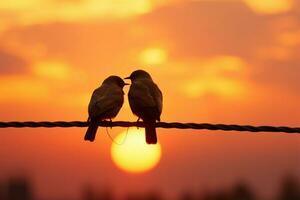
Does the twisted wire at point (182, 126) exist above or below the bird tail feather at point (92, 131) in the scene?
below

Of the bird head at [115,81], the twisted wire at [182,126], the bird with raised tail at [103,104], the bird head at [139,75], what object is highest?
the bird head at [139,75]

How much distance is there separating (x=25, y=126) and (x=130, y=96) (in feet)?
11.3

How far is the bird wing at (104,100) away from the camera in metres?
9.14

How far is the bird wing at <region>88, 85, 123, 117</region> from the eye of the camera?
30.0 ft

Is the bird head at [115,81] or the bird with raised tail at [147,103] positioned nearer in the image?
the bird with raised tail at [147,103]

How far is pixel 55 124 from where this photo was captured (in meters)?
6.34

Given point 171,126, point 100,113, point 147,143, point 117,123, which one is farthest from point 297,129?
point 100,113

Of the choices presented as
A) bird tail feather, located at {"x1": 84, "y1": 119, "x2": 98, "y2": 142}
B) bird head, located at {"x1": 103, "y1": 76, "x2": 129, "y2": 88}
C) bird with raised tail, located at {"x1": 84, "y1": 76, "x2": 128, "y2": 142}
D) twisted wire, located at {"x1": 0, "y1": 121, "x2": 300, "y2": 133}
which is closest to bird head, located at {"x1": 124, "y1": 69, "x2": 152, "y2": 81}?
bird head, located at {"x1": 103, "y1": 76, "x2": 129, "y2": 88}

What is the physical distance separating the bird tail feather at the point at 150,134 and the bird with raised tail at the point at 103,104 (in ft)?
2.32

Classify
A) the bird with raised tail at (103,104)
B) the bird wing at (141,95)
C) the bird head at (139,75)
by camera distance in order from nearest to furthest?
the bird with raised tail at (103,104) < the bird wing at (141,95) < the bird head at (139,75)

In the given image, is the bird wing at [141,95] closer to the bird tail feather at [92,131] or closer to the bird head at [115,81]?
the bird head at [115,81]

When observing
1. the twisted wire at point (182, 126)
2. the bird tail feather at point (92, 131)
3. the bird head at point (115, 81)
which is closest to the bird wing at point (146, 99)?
the bird head at point (115, 81)

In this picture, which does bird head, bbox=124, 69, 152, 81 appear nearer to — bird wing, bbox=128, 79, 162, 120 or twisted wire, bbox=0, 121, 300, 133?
bird wing, bbox=128, 79, 162, 120

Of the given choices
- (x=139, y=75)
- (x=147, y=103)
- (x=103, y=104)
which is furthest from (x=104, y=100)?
(x=139, y=75)
